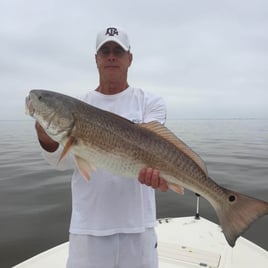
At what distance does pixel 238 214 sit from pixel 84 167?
54.8 inches

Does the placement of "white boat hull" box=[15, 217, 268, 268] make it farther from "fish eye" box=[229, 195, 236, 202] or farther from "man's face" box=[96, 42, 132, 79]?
"man's face" box=[96, 42, 132, 79]

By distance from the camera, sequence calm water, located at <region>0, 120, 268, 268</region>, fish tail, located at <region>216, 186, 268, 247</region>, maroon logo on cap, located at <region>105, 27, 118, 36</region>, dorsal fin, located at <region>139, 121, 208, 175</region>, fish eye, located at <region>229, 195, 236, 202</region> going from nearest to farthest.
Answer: fish tail, located at <region>216, 186, 268, 247</region>
fish eye, located at <region>229, 195, 236, 202</region>
dorsal fin, located at <region>139, 121, 208, 175</region>
maroon logo on cap, located at <region>105, 27, 118, 36</region>
calm water, located at <region>0, 120, 268, 268</region>

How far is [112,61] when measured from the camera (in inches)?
135

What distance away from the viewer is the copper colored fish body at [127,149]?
305 cm

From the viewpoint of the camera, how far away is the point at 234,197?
310cm

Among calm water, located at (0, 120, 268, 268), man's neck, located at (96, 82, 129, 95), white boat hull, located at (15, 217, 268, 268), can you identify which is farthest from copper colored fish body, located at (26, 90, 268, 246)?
calm water, located at (0, 120, 268, 268)

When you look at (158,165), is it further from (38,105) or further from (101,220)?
(38,105)

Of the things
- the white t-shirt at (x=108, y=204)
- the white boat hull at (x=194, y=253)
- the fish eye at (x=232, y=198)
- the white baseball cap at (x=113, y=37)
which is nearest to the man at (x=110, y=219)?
the white t-shirt at (x=108, y=204)

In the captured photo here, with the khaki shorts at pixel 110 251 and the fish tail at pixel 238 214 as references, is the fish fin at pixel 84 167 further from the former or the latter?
the fish tail at pixel 238 214

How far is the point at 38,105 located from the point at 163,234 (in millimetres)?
4083

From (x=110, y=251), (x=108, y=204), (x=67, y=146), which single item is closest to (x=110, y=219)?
(x=108, y=204)

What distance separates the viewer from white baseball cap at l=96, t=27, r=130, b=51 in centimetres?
348

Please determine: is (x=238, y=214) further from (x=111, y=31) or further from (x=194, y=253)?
(x=194, y=253)

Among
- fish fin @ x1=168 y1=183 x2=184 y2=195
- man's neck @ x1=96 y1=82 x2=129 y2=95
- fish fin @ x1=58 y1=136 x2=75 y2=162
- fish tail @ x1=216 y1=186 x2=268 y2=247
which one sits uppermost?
man's neck @ x1=96 y1=82 x2=129 y2=95
